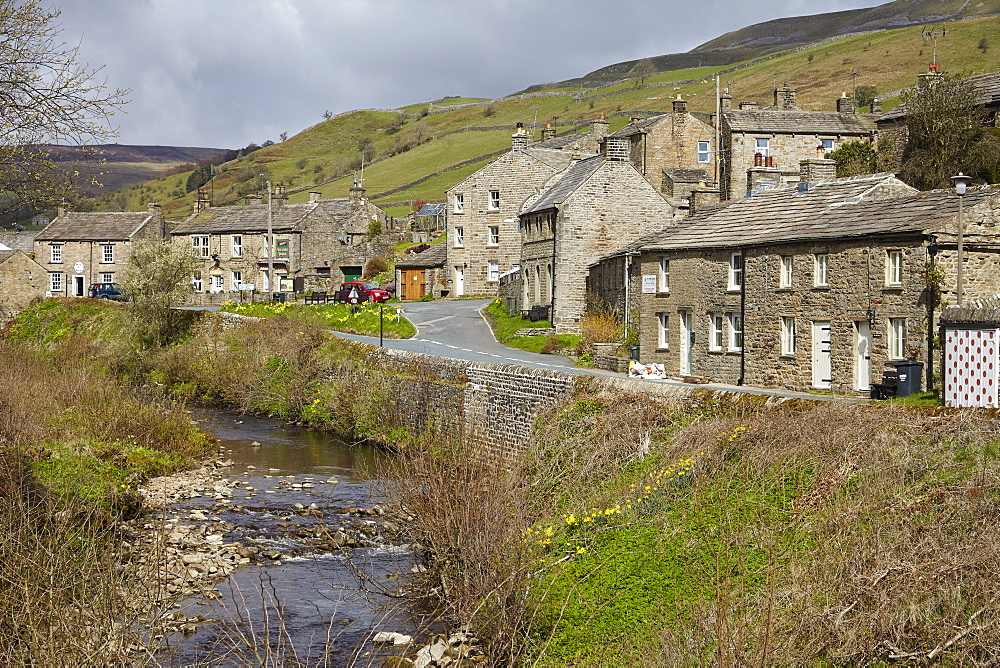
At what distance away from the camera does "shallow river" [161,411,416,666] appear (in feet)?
45.7

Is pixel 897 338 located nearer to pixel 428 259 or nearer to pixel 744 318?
pixel 744 318

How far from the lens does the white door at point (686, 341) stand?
120 feet

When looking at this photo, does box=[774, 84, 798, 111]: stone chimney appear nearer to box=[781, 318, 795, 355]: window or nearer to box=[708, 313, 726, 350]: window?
box=[708, 313, 726, 350]: window

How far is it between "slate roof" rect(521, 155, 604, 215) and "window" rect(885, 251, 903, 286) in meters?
22.8

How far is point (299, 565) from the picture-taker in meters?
19.2

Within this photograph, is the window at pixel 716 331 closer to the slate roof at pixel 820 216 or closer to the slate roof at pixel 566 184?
the slate roof at pixel 820 216

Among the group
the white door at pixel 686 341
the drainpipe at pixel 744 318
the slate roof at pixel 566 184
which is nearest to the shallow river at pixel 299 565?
the white door at pixel 686 341

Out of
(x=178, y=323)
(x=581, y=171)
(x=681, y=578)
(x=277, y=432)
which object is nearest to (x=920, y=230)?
(x=681, y=578)

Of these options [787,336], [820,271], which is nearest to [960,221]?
[820,271]

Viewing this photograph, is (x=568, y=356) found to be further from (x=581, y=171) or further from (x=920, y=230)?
(x=920, y=230)

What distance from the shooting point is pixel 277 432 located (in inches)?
1437

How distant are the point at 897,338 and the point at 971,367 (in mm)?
6156

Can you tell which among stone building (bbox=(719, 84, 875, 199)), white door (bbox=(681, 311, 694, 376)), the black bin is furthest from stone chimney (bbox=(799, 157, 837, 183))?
the black bin

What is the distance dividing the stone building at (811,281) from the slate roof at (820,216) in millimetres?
61
